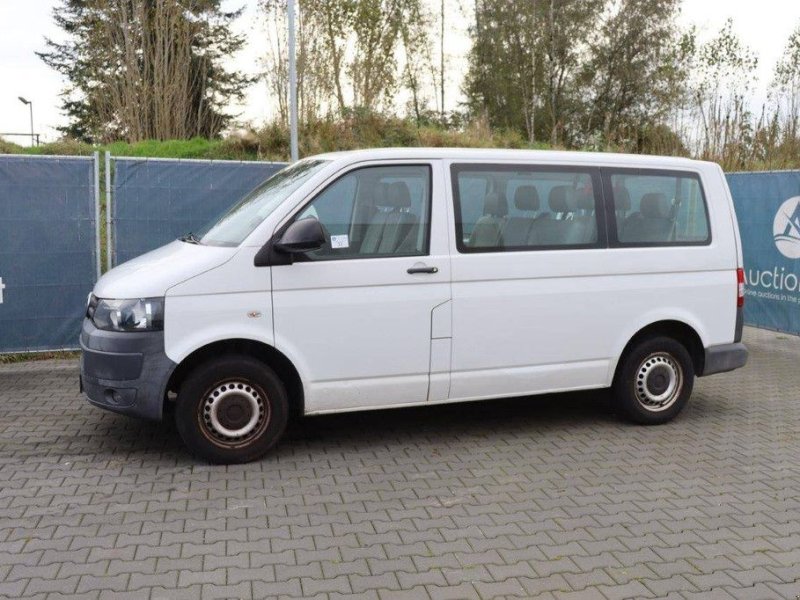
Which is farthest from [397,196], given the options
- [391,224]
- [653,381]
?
[653,381]

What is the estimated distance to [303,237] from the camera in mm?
5453

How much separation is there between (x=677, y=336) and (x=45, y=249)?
6.22 metres

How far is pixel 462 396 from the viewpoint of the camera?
612cm

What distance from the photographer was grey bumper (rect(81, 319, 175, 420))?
5.38 meters

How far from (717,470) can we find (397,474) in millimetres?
2104

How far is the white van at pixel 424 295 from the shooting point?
5.49 metres


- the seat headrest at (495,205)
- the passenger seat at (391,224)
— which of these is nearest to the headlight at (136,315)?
the passenger seat at (391,224)

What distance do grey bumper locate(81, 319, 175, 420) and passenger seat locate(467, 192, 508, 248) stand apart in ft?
7.28

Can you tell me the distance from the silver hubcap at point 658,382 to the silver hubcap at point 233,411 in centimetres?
294

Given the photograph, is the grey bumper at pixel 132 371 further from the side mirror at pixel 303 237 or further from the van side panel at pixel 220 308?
the side mirror at pixel 303 237

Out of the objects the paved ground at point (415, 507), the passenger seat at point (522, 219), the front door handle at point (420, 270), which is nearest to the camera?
the paved ground at point (415, 507)

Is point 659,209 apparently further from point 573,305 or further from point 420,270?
point 420,270

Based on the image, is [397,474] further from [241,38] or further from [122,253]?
[241,38]

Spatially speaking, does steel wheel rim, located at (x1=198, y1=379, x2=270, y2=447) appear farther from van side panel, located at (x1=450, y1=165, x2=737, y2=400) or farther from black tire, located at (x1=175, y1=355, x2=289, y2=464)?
van side panel, located at (x1=450, y1=165, x2=737, y2=400)
